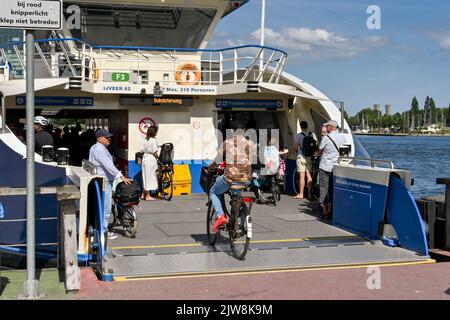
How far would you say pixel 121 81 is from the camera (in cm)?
1341

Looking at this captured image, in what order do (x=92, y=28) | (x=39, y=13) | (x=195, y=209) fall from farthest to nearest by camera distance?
(x=92, y=28) < (x=195, y=209) < (x=39, y=13)

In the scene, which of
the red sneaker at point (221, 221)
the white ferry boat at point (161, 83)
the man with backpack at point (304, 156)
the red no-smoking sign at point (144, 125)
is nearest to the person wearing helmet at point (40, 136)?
the white ferry boat at point (161, 83)

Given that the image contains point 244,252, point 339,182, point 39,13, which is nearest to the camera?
point 39,13

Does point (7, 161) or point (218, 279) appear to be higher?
point (7, 161)

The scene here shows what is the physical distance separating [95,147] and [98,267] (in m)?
2.25

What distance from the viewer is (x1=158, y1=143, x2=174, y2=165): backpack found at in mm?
13242

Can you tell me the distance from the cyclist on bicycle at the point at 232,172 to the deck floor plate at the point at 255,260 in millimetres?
533

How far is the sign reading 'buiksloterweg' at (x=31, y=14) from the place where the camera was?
17.7ft

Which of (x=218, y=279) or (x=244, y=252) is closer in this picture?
(x=218, y=279)

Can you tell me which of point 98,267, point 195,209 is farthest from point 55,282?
point 195,209

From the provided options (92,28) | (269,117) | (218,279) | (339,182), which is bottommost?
(218,279)

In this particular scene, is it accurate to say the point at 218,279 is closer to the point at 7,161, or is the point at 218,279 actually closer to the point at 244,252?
the point at 244,252

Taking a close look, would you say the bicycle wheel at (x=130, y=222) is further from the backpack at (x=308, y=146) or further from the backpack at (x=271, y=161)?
the backpack at (x=308, y=146)

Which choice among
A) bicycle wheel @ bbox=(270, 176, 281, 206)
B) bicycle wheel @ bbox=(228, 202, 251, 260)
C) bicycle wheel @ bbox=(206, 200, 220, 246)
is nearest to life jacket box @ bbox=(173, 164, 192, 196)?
bicycle wheel @ bbox=(270, 176, 281, 206)
